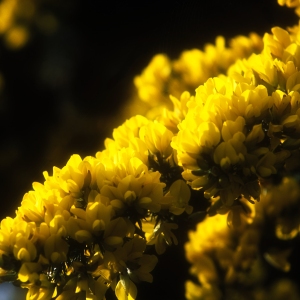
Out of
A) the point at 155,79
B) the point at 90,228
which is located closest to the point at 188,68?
the point at 155,79

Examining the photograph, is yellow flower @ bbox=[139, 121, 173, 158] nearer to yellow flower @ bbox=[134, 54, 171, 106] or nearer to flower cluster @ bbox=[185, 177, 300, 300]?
flower cluster @ bbox=[185, 177, 300, 300]

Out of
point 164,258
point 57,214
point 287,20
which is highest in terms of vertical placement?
point 57,214

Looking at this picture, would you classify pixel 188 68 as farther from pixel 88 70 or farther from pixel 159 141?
pixel 159 141

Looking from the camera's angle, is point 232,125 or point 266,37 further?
point 266,37

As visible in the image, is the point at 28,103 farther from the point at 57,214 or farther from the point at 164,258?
the point at 57,214

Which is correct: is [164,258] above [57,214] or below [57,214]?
below

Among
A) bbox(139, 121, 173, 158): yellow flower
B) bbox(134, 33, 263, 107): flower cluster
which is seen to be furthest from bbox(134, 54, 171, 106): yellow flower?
bbox(139, 121, 173, 158): yellow flower

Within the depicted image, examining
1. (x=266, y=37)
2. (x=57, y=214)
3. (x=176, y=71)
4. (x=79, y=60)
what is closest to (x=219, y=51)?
(x=176, y=71)

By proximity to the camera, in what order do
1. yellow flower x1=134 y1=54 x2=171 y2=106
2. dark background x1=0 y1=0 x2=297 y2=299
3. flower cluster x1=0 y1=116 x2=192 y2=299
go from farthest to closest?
yellow flower x1=134 y1=54 x2=171 y2=106 → dark background x1=0 y1=0 x2=297 y2=299 → flower cluster x1=0 y1=116 x2=192 y2=299
